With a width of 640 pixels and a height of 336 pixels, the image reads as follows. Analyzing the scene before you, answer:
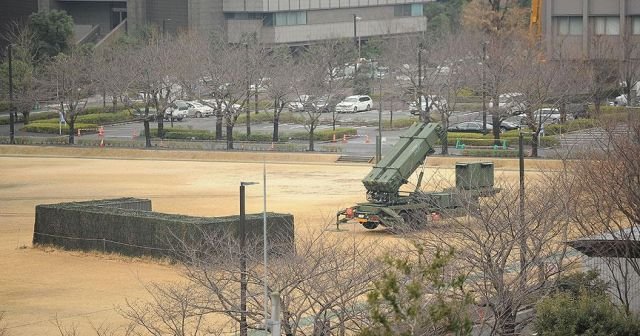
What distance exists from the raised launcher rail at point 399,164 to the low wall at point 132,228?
4.68 meters

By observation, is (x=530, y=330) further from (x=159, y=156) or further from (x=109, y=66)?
(x=109, y=66)

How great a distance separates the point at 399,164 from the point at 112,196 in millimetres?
12928

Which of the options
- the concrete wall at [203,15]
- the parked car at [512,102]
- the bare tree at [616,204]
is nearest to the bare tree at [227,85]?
the parked car at [512,102]

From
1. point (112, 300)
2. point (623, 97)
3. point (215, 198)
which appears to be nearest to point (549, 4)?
point (623, 97)

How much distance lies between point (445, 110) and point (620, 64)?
13.2 meters

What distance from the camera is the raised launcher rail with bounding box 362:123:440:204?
3909 cm

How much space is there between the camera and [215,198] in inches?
1841

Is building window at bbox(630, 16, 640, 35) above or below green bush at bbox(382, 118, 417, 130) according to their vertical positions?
above

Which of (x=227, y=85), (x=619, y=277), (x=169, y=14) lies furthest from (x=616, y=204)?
(x=169, y=14)

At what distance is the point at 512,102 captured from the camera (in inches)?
2331

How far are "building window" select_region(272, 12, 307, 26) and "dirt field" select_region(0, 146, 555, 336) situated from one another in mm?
41940

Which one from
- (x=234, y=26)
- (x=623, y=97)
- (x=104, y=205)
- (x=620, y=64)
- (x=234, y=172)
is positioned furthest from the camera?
(x=234, y=26)

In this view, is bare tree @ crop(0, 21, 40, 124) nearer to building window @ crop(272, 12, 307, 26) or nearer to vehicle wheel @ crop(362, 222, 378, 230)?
building window @ crop(272, 12, 307, 26)

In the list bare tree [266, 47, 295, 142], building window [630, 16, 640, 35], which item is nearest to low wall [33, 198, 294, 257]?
bare tree [266, 47, 295, 142]
